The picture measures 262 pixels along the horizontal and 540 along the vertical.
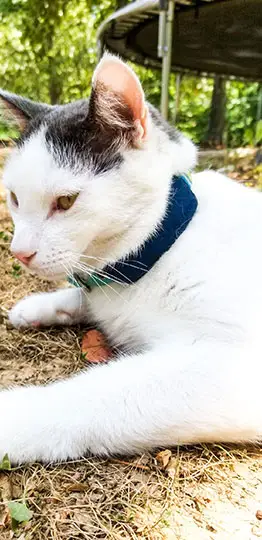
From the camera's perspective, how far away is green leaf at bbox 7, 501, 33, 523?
3.20ft

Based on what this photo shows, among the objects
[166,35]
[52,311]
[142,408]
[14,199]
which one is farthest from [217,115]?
[142,408]

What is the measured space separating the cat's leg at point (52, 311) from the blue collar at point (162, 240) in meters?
0.34

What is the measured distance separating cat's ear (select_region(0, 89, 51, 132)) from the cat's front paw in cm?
62

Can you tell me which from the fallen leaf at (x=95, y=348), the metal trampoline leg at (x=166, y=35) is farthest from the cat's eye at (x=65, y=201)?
the metal trampoline leg at (x=166, y=35)

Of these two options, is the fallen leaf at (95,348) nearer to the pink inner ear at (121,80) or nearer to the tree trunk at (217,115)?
the pink inner ear at (121,80)

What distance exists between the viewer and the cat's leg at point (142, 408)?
1.13 metres

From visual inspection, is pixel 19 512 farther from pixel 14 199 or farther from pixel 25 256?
pixel 14 199

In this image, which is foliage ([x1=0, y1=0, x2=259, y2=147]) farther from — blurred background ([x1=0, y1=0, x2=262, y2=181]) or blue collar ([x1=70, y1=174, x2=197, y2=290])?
blue collar ([x1=70, y1=174, x2=197, y2=290])

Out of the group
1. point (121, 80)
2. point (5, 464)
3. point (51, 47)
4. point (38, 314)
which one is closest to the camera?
point (5, 464)

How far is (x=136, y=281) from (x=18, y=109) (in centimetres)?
64

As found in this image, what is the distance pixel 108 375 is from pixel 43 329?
65cm

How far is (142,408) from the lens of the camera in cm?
115

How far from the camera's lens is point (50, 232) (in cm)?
128

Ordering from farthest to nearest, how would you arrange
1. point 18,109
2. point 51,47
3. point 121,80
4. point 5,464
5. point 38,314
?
point 51,47, point 38,314, point 18,109, point 121,80, point 5,464
